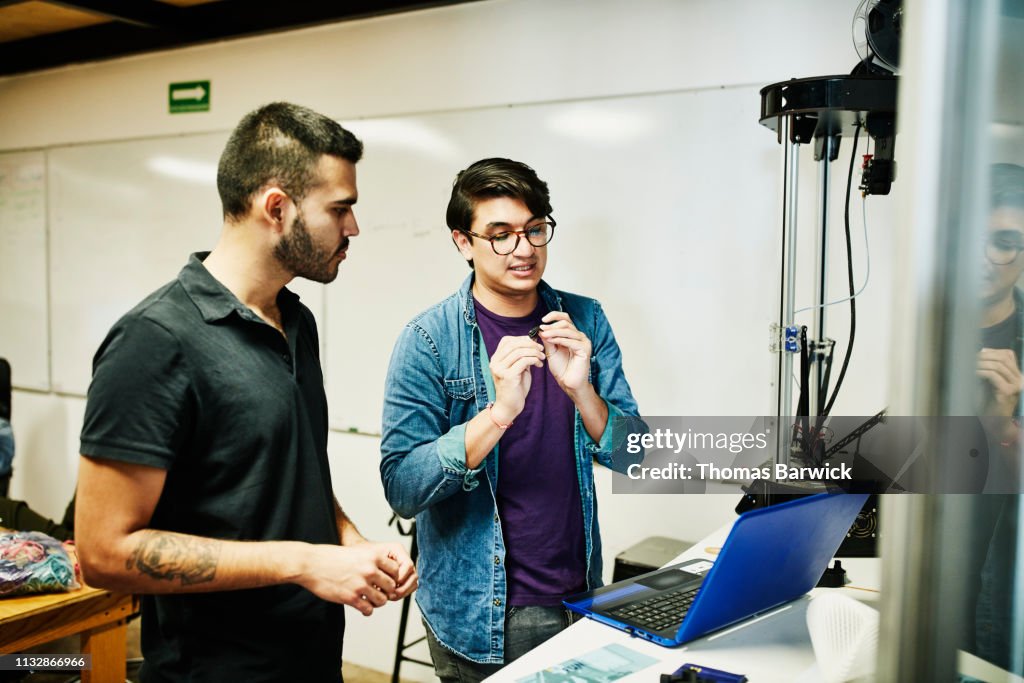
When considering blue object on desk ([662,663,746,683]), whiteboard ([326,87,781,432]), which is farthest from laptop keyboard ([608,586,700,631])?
whiteboard ([326,87,781,432])

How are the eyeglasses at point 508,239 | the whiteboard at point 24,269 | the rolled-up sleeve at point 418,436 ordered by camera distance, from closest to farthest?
the rolled-up sleeve at point 418,436
the eyeglasses at point 508,239
the whiteboard at point 24,269

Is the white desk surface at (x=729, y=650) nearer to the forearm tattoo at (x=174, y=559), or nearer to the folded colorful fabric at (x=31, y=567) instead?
the forearm tattoo at (x=174, y=559)

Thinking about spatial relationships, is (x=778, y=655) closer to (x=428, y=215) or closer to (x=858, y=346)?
(x=858, y=346)

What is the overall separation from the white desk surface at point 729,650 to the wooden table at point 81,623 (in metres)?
1.54

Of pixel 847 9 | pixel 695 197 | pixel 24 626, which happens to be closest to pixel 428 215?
pixel 695 197

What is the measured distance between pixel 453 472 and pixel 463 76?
2.05m

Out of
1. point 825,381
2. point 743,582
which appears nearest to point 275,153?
point 743,582

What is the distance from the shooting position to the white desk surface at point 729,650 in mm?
1211

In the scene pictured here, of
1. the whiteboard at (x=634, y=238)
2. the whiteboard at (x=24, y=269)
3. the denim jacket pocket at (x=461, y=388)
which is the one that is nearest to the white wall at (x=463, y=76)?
the whiteboard at (x=634, y=238)

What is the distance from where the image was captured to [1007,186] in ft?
→ 1.62

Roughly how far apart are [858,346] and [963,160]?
7.12 feet

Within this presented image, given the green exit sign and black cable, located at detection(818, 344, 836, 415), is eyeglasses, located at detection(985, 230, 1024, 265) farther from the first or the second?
the green exit sign

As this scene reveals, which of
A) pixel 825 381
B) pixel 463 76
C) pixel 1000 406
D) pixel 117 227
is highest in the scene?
pixel 463 76

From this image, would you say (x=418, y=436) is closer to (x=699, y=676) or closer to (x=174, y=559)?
(x=174, y=559)
